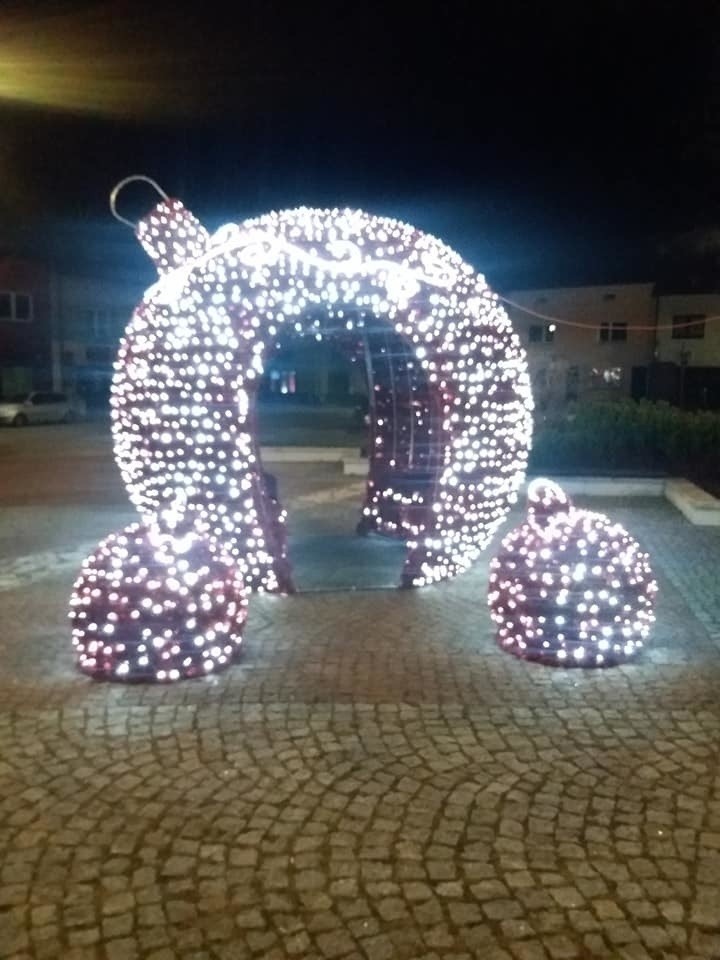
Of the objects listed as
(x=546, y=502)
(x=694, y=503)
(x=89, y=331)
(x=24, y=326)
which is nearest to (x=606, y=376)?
(x=89, y=331)

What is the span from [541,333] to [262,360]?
33001 mm

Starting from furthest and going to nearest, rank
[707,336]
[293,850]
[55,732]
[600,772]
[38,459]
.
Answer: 1. [707,336]
2. [38,459]
3. [55,732]
4. [600,772]
5. [293,850]

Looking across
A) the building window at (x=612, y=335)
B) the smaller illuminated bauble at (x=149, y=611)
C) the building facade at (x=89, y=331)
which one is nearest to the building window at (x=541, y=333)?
the building window at (x=612, y=335)

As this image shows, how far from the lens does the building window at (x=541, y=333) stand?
126ft

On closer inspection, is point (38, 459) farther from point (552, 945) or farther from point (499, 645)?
point (552, 945)

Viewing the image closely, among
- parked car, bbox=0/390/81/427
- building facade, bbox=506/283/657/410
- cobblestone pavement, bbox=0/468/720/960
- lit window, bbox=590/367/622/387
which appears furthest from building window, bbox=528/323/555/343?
cobblestone pavement, bbox=0/468/720/960

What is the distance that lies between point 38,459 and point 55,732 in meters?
15.2

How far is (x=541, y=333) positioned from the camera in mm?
38625

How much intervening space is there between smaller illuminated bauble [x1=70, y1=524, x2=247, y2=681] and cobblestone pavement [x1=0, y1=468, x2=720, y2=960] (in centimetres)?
17

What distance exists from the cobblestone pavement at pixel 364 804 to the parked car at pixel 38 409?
88.7ft

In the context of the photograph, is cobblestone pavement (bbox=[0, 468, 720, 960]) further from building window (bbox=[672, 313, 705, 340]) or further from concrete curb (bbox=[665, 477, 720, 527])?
building window (bbox=[672, 313, 705, 340])

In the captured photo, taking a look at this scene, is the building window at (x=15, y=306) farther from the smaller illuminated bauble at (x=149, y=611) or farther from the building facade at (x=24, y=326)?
the smaller illuminated bauble at (x=149, y=611)

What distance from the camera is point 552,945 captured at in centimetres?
322

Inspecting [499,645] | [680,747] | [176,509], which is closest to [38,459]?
[176,509]
